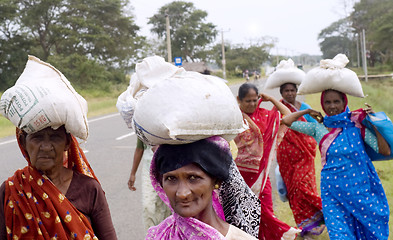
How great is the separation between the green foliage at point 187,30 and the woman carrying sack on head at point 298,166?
52.7 metres

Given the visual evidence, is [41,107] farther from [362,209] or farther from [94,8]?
[94,8]

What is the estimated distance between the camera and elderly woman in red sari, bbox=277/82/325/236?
487 cm

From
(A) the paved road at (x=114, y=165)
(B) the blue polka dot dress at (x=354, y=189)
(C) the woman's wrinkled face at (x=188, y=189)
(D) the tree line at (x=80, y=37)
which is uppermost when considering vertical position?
(D) the tree line at (x=80, y=37)

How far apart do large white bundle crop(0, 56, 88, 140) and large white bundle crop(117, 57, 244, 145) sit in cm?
65

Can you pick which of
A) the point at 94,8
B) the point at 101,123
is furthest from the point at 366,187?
the point at 94,8

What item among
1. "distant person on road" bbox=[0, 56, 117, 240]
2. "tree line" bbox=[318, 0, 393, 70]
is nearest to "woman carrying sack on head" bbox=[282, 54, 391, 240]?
"distant person on road" bbox=[0, 56, 117, 240]

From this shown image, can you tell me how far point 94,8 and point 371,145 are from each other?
116 feet

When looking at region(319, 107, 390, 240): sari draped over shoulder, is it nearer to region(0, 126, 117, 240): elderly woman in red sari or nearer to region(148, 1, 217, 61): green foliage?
region(0, 126, 117, 240): elderly woman in red sari

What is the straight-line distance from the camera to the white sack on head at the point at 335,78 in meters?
4.00

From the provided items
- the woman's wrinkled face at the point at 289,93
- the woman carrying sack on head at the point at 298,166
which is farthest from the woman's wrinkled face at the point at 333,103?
the woman's wrinkled face at the point at 289,93

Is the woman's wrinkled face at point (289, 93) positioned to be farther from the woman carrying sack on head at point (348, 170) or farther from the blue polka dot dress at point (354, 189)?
the blue polka dot dress at point (354, 189)

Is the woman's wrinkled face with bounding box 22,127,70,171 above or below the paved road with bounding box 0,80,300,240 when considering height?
above

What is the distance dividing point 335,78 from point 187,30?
54.3m

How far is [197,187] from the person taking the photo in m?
1.72
